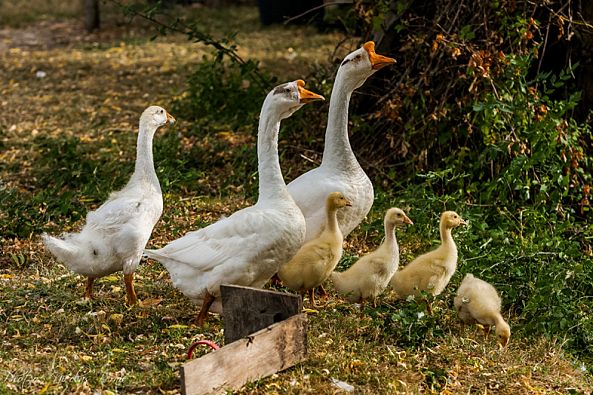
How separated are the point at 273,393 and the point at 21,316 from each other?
1879 millimetres

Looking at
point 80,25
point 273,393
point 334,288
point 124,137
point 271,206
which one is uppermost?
point 271,206

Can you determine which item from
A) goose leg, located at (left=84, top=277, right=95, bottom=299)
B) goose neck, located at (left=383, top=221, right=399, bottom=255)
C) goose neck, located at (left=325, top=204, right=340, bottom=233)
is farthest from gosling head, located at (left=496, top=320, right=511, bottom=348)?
goose leg, located at (left=84, top=277, right=95, bottom=299)

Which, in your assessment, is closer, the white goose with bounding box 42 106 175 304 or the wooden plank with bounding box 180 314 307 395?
the wooden plank with bounding box 180 314 307 395

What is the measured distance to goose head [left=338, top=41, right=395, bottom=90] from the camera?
256 inches

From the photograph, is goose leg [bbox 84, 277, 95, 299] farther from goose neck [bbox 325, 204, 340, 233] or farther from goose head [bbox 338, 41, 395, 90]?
goose head [bbox 338, 41, 395, 90]

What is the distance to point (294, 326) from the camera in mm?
4828

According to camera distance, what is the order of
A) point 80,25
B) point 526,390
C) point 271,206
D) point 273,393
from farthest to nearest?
point 80,25 → point 271,206 → point 526,390 → point 273,393

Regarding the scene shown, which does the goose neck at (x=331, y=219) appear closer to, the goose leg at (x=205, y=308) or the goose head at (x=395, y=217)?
the goose head at (x=395, y=217)

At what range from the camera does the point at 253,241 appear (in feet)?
17.6

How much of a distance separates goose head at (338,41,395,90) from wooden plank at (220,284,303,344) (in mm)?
2174

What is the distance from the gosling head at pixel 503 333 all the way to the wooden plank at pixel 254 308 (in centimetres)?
124

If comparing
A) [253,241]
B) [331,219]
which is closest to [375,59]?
[331,219]

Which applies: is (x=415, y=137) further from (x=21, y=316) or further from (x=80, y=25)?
(x=80, y=25)

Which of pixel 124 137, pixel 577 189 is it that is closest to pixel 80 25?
pixel 124 137
